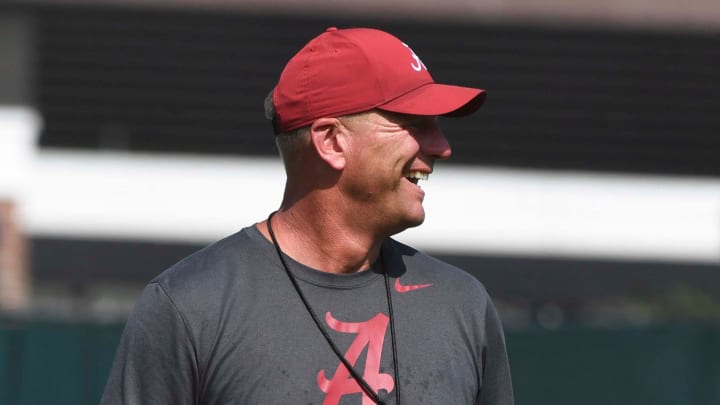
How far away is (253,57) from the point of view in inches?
700

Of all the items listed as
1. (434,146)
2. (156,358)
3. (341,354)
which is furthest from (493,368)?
(156,358)

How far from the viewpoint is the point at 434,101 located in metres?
3.03

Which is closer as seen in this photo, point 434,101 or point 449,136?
point 434,101

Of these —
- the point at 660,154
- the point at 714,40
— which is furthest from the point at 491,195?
the point at 714,40

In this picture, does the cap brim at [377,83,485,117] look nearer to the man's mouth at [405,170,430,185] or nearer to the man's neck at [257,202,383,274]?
the man's mouth at [405,170,430,185]

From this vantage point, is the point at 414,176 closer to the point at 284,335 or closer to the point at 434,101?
the point at 434,101

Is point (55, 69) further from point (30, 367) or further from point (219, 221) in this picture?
point (30, 367)

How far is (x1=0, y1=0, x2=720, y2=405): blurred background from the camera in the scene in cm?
1686

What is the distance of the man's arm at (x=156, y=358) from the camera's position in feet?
9.44

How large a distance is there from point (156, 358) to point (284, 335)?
0.29 metres

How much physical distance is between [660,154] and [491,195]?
251cm

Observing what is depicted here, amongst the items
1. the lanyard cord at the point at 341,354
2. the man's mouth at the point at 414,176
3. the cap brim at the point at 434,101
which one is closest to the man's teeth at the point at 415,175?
the man's mouth at the point at 414,176

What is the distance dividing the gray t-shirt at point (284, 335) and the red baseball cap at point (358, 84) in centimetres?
33

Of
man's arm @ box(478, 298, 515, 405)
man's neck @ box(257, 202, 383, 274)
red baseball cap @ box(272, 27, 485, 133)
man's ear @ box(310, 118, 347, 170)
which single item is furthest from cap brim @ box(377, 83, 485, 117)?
man's arm @ box(478, 298, 515, 405)
